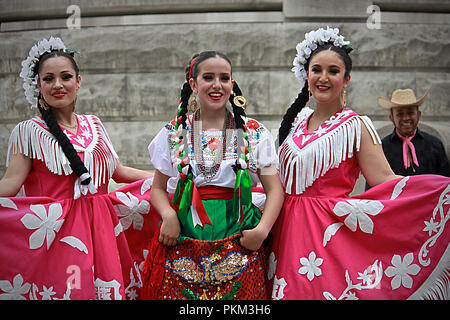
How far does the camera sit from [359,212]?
273 centimetres

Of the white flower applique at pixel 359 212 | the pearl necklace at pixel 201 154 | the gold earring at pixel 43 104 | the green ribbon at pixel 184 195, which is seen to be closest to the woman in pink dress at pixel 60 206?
the gold earring at pixel 43 104

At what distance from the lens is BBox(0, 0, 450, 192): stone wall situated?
589cm

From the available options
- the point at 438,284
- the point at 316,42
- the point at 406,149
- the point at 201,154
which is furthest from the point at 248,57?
the point at 438,284

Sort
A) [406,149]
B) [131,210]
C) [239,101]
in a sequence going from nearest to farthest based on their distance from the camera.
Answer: [239,101] → [131,210] → [406,149]

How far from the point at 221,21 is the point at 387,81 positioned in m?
2.34

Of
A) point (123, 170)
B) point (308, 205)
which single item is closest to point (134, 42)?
point (123, 170)

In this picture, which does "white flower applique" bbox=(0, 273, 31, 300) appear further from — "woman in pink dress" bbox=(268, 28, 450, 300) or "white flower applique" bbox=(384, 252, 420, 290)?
"white flower applique" bbox=(384, 252, 420, 290)

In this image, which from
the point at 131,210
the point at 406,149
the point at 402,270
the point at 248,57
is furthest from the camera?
the point at 248,57

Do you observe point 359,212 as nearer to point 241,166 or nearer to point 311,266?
point 311,266

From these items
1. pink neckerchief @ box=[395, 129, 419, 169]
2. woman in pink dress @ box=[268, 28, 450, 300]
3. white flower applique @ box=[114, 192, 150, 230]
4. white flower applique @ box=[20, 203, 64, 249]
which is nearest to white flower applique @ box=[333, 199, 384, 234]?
woman in pink dress @ box=[268, 28, 450, 300]

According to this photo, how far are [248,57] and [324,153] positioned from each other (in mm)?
3353

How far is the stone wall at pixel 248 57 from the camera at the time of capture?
19.3 feet

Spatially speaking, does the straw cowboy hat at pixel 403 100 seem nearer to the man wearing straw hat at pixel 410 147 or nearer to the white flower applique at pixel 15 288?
the man wearing straw hat at pixel 410 147

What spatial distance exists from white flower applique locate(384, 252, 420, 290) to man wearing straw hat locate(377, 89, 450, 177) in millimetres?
2295
